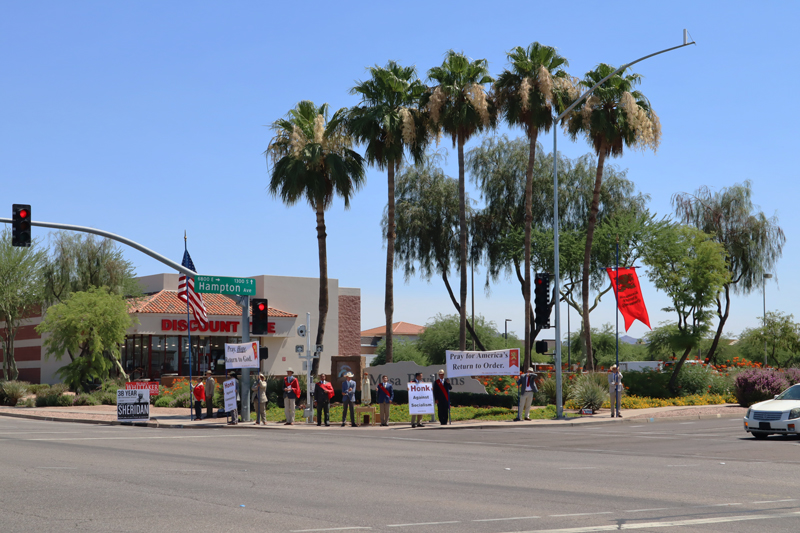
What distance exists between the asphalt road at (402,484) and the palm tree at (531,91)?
58.6ft

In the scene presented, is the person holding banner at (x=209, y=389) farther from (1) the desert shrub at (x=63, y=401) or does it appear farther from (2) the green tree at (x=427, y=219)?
(2) the green tree at (x=427, y=219)

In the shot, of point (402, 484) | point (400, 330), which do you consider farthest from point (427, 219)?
point (400, 330)

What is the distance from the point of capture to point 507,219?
50469 mm

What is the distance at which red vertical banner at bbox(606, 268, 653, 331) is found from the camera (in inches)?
1367

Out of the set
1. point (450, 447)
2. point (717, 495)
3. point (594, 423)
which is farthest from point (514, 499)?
point (594, 423)

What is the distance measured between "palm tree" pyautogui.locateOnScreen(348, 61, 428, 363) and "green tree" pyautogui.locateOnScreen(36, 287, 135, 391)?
14666 millimetres

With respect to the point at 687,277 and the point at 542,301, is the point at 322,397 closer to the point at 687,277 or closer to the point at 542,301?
the point at 542,301

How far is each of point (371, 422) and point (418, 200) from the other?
2477 centimetres

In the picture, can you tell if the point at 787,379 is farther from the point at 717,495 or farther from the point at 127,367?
the point at 127,367

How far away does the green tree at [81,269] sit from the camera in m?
51.1

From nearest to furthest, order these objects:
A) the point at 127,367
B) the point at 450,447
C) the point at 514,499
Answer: the point at 514,499, the point at 450,447, the point at 127,367

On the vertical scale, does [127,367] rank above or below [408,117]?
below

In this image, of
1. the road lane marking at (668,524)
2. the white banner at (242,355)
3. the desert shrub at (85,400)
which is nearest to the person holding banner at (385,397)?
the white banner at (242,355)

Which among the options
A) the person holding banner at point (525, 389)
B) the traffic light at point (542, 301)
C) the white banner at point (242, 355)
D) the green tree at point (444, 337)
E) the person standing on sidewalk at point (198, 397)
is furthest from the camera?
the green tree at point (444, 337)
